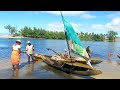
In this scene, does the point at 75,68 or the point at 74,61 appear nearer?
the point at 75,68

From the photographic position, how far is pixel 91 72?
6.76 metres

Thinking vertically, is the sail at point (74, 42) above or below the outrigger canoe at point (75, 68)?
above

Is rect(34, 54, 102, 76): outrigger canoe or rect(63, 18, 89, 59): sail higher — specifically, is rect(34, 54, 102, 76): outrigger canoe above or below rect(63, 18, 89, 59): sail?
below
